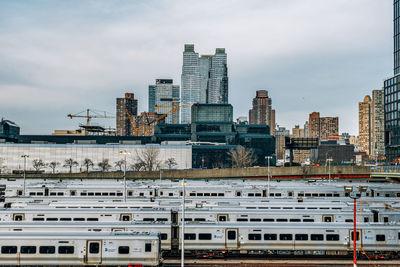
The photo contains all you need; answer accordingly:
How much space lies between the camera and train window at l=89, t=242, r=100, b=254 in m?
31.6

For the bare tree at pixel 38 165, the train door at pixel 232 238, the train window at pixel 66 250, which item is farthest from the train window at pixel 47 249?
the bare tree at pixel 38 165

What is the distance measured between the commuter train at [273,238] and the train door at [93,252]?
447cm

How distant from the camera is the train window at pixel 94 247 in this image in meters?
31.6

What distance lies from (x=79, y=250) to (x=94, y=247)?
3.71ft

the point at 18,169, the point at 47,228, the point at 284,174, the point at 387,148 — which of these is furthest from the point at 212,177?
the point at 18,169

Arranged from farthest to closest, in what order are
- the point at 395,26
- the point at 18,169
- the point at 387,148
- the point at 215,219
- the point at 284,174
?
the point at 18,169, the point at 395,26, the point at 387,148, the point at 284,174, the point at 215,219

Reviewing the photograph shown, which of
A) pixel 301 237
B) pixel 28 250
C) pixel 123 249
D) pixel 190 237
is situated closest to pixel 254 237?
pixel 301 237

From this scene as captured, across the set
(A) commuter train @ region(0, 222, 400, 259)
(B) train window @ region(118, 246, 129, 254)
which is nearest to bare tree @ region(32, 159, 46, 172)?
(A) commuter train @ region(0, 222, 400, 259)

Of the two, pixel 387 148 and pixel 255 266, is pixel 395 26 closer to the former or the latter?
pixel 387 148

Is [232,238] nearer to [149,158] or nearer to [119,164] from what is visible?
[149,158]

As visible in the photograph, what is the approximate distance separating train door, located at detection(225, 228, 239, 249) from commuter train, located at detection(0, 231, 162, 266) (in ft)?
24.2

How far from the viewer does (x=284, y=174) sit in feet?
385

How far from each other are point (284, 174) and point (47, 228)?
90076 millimetres

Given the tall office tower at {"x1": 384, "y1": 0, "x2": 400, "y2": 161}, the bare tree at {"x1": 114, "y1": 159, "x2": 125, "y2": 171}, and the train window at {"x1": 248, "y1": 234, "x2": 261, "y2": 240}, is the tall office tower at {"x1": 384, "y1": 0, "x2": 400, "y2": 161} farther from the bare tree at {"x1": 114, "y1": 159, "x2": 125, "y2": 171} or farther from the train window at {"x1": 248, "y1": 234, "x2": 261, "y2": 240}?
the train window at {"x1": 248, "y1": 234, "x2": 261, "y2": 240}
